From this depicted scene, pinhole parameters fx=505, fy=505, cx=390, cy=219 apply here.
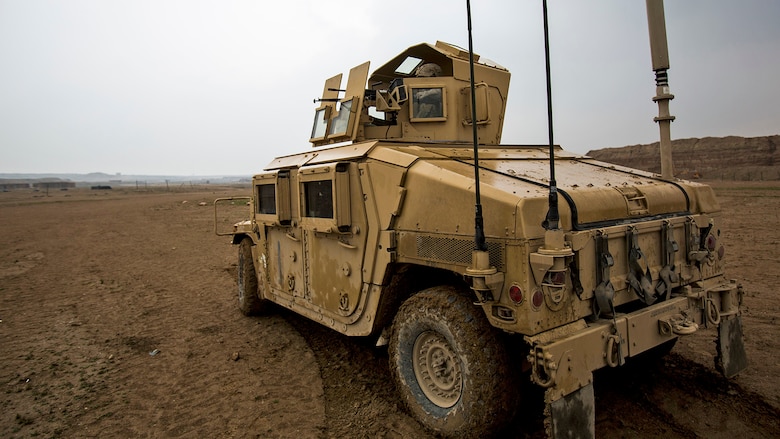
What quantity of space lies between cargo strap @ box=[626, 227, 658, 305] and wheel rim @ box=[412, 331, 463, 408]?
135 cm

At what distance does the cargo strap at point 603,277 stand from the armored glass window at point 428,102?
98.4 inches

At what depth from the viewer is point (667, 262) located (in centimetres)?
378

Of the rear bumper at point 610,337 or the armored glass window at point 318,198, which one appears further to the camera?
the armored glass window at point 318,198

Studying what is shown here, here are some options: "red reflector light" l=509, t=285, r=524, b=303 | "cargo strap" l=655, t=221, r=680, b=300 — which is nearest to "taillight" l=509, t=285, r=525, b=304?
"red reflector light" l=509, t=285, r=524, b=303

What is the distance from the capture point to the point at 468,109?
17.6ft

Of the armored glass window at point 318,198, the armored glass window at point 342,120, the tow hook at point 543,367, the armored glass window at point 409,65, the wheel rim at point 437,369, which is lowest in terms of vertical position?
the wheel rim at point 437,369

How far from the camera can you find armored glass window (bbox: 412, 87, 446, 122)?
531 cm

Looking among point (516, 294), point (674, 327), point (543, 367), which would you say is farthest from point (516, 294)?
point (674, 327)

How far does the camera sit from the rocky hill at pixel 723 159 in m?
38.4

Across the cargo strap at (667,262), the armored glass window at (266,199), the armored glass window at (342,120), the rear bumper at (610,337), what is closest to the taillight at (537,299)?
the rear bumper at (610,337)

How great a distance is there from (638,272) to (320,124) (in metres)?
3.95

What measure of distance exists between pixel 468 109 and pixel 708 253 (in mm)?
2612

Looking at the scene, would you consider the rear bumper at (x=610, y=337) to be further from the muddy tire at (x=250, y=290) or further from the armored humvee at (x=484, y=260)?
the muddy tire at (x=250, y=290)

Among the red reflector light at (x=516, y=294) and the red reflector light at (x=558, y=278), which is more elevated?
the red reflector light at (x=558, y=278)
